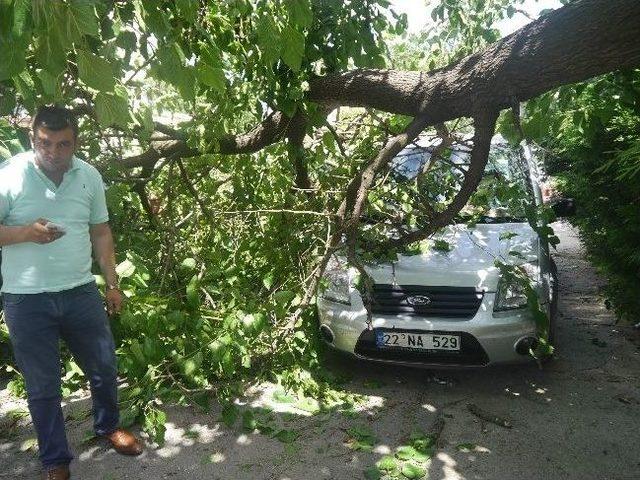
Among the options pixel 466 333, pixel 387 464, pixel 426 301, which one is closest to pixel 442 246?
pixel 426 301

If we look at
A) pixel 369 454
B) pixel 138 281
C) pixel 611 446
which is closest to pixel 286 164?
pixel 138 281

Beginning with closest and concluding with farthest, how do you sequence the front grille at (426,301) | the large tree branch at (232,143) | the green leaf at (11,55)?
the green leaf at (11,55), the front grille at (426,301), the large tree branch at (232,143)

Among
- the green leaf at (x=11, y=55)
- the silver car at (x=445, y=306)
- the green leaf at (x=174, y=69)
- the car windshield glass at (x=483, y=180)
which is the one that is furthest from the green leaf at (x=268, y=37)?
the car windshield glass at (x=483, y=180)

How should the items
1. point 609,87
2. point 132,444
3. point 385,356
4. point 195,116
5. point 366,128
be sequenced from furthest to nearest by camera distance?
point 366,128 < point 195,116 < point 385,356 < point 609,87 < point 132,444

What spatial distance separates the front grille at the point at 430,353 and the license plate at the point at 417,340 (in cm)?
3

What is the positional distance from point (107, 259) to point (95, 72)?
1892mm

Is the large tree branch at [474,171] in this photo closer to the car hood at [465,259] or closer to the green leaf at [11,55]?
the car hood at [465,259]

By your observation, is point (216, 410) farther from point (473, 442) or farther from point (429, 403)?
point (473, 442)

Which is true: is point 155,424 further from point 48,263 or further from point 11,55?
point 11,55

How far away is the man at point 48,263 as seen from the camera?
2660mm

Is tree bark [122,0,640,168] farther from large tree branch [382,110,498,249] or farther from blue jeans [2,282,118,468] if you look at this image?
Answer: blue jeans [2,282,118,468]

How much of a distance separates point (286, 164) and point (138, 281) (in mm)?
1690

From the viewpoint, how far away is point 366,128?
487 centimetres

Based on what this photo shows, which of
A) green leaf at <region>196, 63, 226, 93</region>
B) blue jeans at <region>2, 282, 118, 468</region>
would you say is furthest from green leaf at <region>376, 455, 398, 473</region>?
green leaf at <region>196, 63, 226, 93</region>
